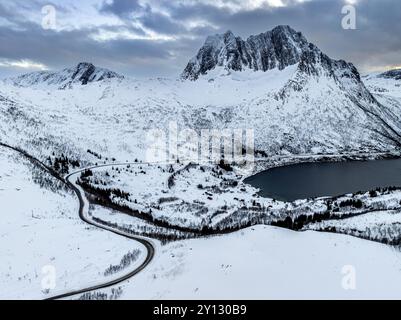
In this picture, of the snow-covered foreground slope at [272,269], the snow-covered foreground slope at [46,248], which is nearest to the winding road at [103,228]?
the snow-covered foreground slope at [46,248]

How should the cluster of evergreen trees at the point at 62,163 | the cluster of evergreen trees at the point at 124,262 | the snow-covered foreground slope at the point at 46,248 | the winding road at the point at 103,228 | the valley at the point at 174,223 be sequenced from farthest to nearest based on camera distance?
the cluster of evergreen trees at the point at 62,163, the cluster of evergreen trees at the point at 124,262, the snow-covered foreground slope at the point at 46,248, the winding road at the point at 103,228, the valley at the point at 174,223

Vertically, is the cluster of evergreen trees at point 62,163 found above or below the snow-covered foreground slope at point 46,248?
above

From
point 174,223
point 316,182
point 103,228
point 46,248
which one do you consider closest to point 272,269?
point 46,248

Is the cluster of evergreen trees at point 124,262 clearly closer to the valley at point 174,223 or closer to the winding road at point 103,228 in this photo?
the valley at point 174,223

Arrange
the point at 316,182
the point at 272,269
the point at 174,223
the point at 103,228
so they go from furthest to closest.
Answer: the point at 316,182, the point at 174,223, the point at 103,228, the point at 272,269

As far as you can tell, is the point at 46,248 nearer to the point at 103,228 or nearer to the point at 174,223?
the point at 103,228

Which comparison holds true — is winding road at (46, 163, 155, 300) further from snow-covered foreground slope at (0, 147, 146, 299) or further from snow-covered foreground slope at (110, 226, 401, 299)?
snow-covered foreground slope at (110, 226, 401, 299)

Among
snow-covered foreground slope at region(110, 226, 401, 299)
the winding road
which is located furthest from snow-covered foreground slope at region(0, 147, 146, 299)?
snow-covered foreground slope at region(110, 226, 401, 299)
